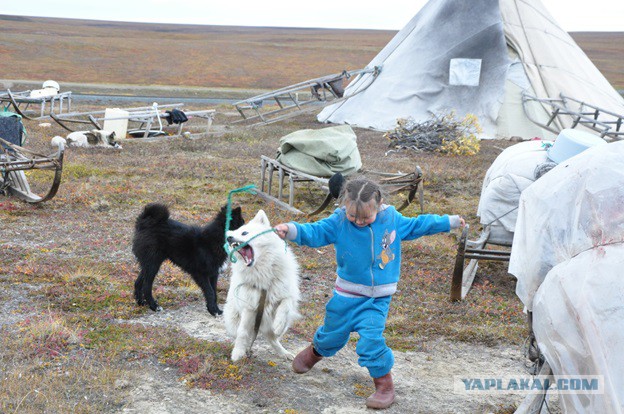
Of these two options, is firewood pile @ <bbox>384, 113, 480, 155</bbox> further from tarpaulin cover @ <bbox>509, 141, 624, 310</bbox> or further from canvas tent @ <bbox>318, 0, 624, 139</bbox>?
tarpaulin cover @ <bbox>509, 141, 624, 310</bbox>

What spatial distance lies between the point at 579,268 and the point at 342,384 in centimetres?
225

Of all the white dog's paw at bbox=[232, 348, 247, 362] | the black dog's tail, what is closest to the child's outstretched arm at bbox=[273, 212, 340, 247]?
the white dog's paw at bbox=[232, 348, 247, 362]

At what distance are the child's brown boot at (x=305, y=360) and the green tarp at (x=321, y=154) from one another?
19.9ft

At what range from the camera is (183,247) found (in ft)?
19.2

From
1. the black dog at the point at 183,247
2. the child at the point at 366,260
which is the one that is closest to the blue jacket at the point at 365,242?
the child at the point at 366,260

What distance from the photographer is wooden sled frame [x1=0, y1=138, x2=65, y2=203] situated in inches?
367

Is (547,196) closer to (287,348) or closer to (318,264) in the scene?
(287,348)

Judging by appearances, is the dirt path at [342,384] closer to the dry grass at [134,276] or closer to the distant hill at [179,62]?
the dry grass at [134,276]

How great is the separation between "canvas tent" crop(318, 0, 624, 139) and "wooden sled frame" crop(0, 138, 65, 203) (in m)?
12.4

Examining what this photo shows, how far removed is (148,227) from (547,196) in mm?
3661

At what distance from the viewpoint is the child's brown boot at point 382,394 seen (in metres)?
4.29

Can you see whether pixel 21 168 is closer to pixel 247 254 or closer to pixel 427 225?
pixel 247 254

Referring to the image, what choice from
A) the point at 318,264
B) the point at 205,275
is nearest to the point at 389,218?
the point at 205,275

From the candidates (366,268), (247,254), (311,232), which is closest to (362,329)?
(366,268)
